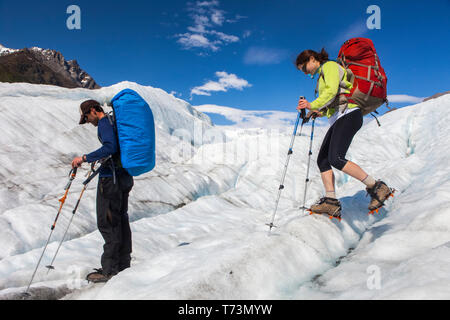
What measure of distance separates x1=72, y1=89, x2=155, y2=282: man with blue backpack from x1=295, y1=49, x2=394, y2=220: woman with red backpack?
7.37ft

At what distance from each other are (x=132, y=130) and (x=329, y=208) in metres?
3.03

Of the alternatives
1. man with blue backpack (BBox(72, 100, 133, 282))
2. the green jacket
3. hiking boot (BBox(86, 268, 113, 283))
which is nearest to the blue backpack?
man with blue backpack (BBox(72, 100, 133, 282))

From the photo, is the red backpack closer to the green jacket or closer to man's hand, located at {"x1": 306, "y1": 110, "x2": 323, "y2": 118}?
the green jacket

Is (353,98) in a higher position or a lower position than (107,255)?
higher

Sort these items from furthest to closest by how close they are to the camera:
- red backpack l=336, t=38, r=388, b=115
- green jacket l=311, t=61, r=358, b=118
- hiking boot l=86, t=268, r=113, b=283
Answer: red backpack l=336, t=38, r=388, b=115 < green jacket l=311, t=61, r=358, b=118 < hiking boot l=86, t=268, r=113, b=283

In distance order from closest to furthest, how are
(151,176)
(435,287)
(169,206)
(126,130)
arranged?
(435,287)
(126,130)
(169,206)
(151,176)

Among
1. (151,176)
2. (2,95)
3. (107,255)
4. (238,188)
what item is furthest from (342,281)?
(2,95)

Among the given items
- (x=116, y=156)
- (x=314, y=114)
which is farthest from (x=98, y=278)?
(x=314, y=114)

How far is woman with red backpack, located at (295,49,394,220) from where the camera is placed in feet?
13.0

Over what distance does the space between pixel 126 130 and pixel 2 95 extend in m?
11.1

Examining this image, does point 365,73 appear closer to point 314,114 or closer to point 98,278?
point 314,114

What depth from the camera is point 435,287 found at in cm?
191

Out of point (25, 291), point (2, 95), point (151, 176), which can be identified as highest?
point (2, 95)

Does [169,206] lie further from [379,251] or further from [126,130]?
[379,251]
